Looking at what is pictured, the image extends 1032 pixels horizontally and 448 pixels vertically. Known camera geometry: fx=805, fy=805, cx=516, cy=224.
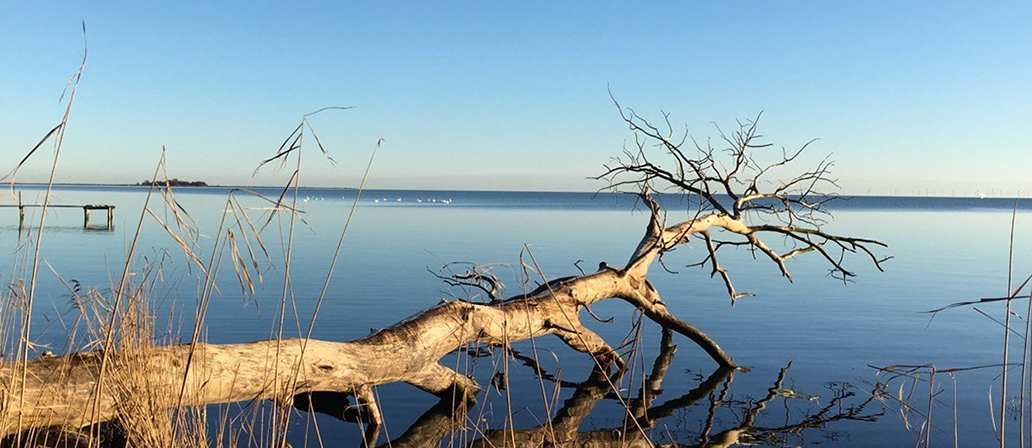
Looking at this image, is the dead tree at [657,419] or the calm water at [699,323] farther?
the calm water at [699,323]

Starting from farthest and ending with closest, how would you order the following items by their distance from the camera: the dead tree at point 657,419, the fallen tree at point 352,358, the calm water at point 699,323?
the calm water at point 699,323 < the dead tree at point 657,419 < the fallen tree at point 352,358

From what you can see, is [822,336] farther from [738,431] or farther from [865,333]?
[738,431]

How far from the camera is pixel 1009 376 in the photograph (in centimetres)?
918

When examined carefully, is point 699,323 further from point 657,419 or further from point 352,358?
point 352,358

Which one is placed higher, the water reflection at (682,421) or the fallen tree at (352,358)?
the fallen tree at (352,358)

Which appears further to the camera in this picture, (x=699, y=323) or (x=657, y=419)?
(x=699, y=323)

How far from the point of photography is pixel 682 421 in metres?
7.38

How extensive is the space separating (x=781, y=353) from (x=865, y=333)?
7.19ft

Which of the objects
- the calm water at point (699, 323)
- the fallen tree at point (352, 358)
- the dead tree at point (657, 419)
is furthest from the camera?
the calm water at point (699, 323)

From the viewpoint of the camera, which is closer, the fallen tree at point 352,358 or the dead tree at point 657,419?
the fallen tree at point 352,358

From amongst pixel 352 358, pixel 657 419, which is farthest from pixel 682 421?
pixel 352 358

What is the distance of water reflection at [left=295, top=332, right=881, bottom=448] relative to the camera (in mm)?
6707

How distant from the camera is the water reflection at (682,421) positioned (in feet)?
22.0

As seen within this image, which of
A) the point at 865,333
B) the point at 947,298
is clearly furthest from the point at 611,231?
the point at 865,333
